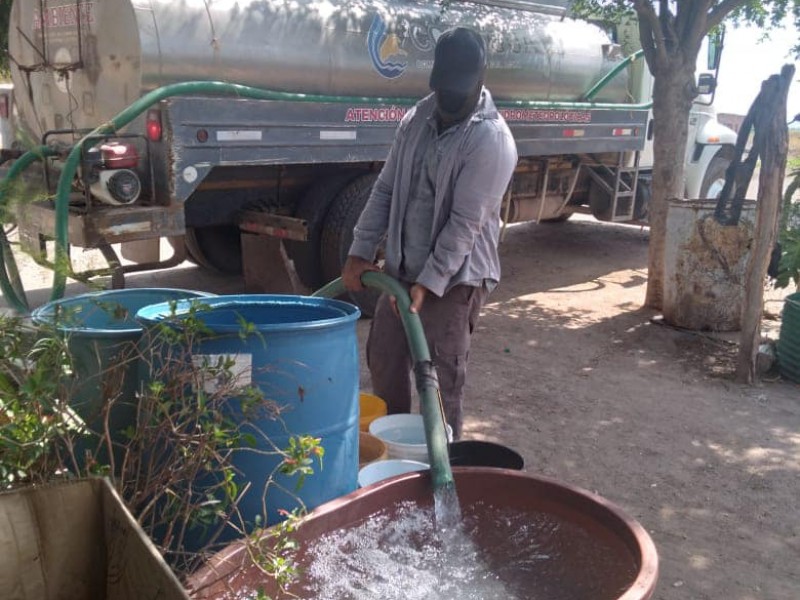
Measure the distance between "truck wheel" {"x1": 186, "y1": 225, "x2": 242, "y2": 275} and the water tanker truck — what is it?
0.05ft

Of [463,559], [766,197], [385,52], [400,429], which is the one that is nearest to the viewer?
[463,559]

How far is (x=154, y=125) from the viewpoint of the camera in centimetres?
483

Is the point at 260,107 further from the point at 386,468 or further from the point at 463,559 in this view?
the point at 463,559

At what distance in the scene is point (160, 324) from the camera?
6.76ft

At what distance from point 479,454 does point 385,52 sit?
3809 millimetres

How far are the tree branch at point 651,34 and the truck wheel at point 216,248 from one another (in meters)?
3.82

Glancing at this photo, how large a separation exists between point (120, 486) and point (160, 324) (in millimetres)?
423

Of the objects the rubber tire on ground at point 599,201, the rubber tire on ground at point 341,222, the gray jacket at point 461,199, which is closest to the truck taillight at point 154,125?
the rubber tire on ground at point 341,222

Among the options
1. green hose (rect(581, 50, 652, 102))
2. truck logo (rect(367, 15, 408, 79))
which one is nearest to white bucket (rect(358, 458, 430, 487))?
truck logo (rect(367, 15, 408, 79))

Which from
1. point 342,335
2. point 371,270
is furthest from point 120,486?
point 371,270

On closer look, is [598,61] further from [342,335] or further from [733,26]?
[342,335]

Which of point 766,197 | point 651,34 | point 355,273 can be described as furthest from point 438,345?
point 651,34

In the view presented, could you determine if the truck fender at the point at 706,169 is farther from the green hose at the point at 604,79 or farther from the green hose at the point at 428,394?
the green hose at the point at 428,394

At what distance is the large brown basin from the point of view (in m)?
1.96
